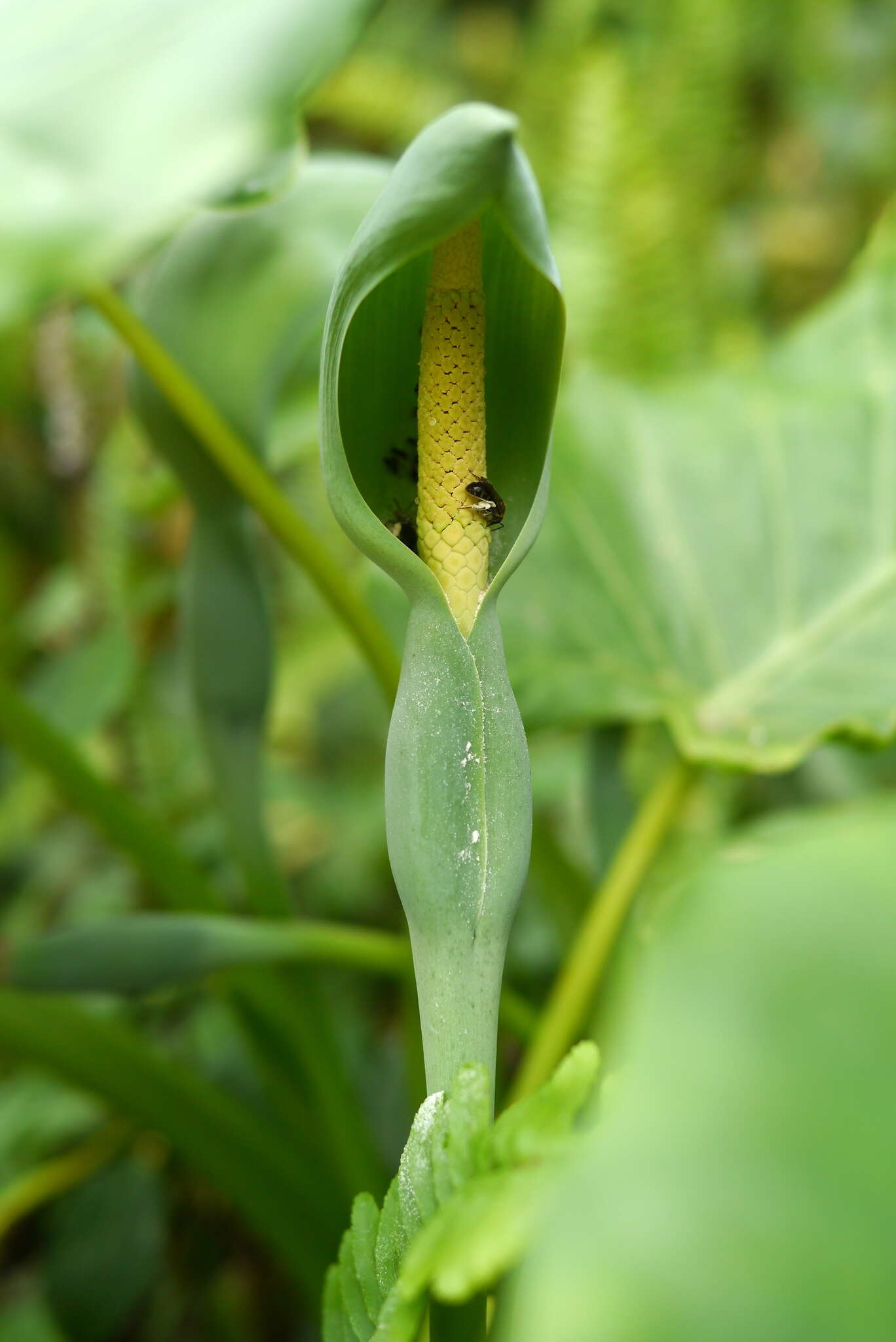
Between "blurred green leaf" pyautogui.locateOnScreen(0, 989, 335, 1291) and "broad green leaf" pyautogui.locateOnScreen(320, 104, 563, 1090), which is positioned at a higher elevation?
"broad green leaf" pyautogui.locateOnScreen(320, 104, 563, 1090)

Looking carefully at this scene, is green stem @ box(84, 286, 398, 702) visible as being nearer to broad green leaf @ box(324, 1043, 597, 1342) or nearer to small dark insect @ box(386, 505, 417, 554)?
small dark insect @ box(386, 505, 417, 554)


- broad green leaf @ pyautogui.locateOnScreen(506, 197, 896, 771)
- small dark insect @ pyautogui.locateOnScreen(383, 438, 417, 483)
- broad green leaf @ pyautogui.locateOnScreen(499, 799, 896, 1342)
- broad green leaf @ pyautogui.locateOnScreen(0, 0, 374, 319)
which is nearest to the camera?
broad green leaf @ pyautogui.locateOnScreen(499, 799, 896, 1342)

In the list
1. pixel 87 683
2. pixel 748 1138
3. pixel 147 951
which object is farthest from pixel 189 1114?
pixel 748 1138

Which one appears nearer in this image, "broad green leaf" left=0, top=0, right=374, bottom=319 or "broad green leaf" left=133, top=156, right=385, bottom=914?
"broad green leaf" left=0, top=0, right=374, bottom=319

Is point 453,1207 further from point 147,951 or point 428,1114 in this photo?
point 147,951

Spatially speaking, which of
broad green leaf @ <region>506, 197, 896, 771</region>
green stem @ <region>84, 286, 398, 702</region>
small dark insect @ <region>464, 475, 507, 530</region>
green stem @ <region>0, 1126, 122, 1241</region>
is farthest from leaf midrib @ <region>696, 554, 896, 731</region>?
green stem @ <region>0, 1126, 122, 1241</region>

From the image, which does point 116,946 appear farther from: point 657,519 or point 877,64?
point 877,64

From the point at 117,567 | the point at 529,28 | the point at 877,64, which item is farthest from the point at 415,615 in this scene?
the point at 529,28
